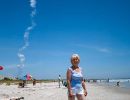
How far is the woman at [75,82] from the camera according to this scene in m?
7.39

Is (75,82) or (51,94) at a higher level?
(75,82)

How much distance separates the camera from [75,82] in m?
7.47

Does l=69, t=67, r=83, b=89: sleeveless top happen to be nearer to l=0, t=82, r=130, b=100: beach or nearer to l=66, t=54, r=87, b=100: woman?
l=66, t=54, r=87, b=100: woman

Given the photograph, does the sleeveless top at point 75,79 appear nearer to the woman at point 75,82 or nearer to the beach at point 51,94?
the woman at point 75,82

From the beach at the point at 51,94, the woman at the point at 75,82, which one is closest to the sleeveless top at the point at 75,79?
the woman at the point at 75,82

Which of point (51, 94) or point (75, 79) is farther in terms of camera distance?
point (51, 94)

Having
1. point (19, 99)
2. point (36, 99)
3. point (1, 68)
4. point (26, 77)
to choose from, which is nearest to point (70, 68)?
point (19, 99)

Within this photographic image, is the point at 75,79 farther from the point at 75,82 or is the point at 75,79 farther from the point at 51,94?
the point at 51,94

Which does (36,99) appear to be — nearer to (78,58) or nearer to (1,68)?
(1,68)

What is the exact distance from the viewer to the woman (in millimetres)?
7387

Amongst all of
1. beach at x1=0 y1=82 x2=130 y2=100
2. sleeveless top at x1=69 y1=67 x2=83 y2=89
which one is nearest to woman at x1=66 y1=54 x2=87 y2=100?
sleeveless top at x1=69 y1=67 x2=83 y2=89

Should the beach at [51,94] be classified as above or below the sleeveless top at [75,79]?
below

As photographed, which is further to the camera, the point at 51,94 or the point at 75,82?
the point at 51,94

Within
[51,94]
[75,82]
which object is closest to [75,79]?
[75,82]
